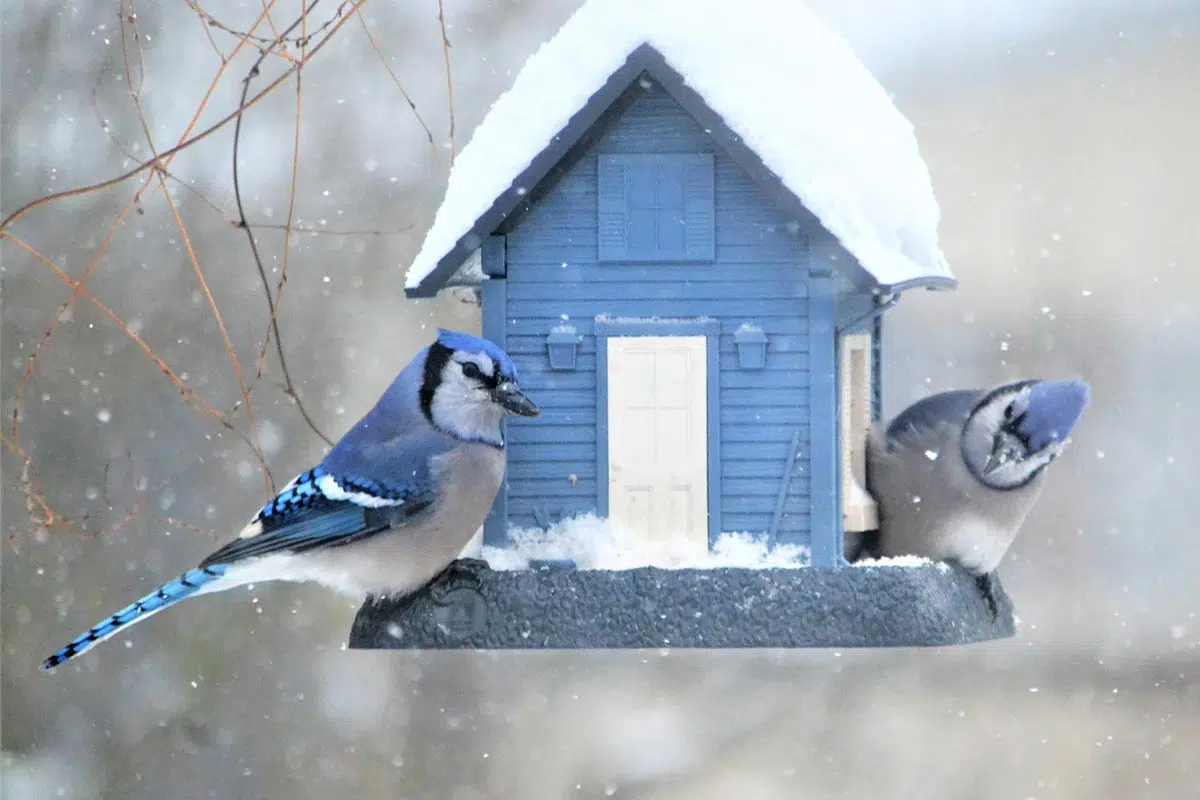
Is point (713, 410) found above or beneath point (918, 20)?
beneath

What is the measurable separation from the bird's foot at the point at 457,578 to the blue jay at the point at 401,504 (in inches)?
0.6

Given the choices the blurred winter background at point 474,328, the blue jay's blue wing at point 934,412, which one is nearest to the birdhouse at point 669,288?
the blue jay's blue wing at point 934,412

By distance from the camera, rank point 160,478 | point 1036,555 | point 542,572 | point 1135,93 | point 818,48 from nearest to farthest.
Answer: point 542,572 < point 818,48 < point 160,478 < point 1036,555 < point 1135,93

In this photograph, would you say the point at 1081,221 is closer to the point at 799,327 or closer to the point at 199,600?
the point at 199,600

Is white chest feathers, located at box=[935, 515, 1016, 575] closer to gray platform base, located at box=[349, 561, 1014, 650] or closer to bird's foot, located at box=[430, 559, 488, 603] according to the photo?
gray platform base, located at box=[349, 561, 1014, 650]

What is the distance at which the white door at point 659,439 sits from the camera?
338 cm

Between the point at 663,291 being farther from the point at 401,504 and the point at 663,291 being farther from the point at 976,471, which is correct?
the point at 976,471

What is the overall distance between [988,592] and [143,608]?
5.82ft

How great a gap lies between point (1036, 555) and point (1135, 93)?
2338mm

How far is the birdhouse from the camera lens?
333cm

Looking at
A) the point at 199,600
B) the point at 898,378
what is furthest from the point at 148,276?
the point at 898,378

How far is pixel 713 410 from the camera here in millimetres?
3381

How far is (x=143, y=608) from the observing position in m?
3.16

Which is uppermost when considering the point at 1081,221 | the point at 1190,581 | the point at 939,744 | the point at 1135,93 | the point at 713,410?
the point at 1135,93
